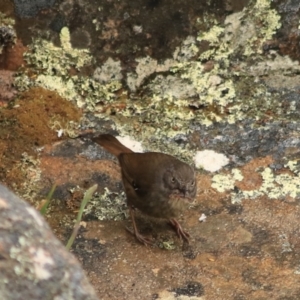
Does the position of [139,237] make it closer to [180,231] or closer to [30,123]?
[180,231]

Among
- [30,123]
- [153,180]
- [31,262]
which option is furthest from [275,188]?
[31,262]

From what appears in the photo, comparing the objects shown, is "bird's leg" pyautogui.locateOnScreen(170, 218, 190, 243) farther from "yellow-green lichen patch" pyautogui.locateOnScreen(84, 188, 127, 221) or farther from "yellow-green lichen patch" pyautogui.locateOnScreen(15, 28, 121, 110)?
"yellow-green lichen patch" pyautogui.locateOnScreen(15, 28, 121, 110)

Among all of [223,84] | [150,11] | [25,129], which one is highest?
[150,11]

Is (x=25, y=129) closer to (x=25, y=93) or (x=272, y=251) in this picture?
(x=25, y=93)

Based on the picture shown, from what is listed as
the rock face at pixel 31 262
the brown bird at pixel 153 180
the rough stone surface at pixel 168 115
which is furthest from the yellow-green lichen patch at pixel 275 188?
the rock face at pixel 31 262

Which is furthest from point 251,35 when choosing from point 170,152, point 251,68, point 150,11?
point 170,152

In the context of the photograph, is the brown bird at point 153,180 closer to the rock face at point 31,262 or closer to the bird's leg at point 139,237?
the bird's leg at point 139,237

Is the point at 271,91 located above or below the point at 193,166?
above
